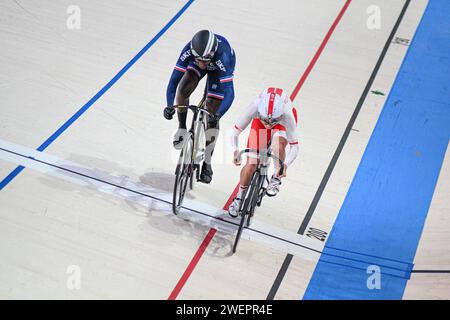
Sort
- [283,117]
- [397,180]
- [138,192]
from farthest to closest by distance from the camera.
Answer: [397,180] → [138,192] → [283,117]

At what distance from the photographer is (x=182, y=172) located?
4859 millimetres

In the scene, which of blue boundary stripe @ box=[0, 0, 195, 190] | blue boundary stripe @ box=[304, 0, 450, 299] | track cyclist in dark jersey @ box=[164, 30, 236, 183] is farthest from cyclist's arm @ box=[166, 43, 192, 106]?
blue boundary stripe @ box=[304, 0, 450, 299]

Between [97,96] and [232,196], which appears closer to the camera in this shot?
[232,196]

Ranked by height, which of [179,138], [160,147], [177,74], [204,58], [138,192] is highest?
[204,58]

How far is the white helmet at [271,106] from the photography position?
4.39 m

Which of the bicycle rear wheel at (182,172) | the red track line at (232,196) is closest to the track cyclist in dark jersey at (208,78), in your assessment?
the bicycle rear wheel at (182,172)

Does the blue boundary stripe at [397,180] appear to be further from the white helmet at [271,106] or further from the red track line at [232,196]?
the white helmet at [271,106]

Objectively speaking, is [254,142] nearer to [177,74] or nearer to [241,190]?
[241,190]

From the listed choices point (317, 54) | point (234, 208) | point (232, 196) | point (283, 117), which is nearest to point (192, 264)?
point (234, 208)

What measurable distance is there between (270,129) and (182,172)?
2.45 feet

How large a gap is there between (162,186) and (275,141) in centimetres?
118

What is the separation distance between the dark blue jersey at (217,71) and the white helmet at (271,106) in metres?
0.49

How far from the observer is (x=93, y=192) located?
17.1 feet

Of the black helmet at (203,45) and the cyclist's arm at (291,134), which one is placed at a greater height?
the black helmet at (203,45)
